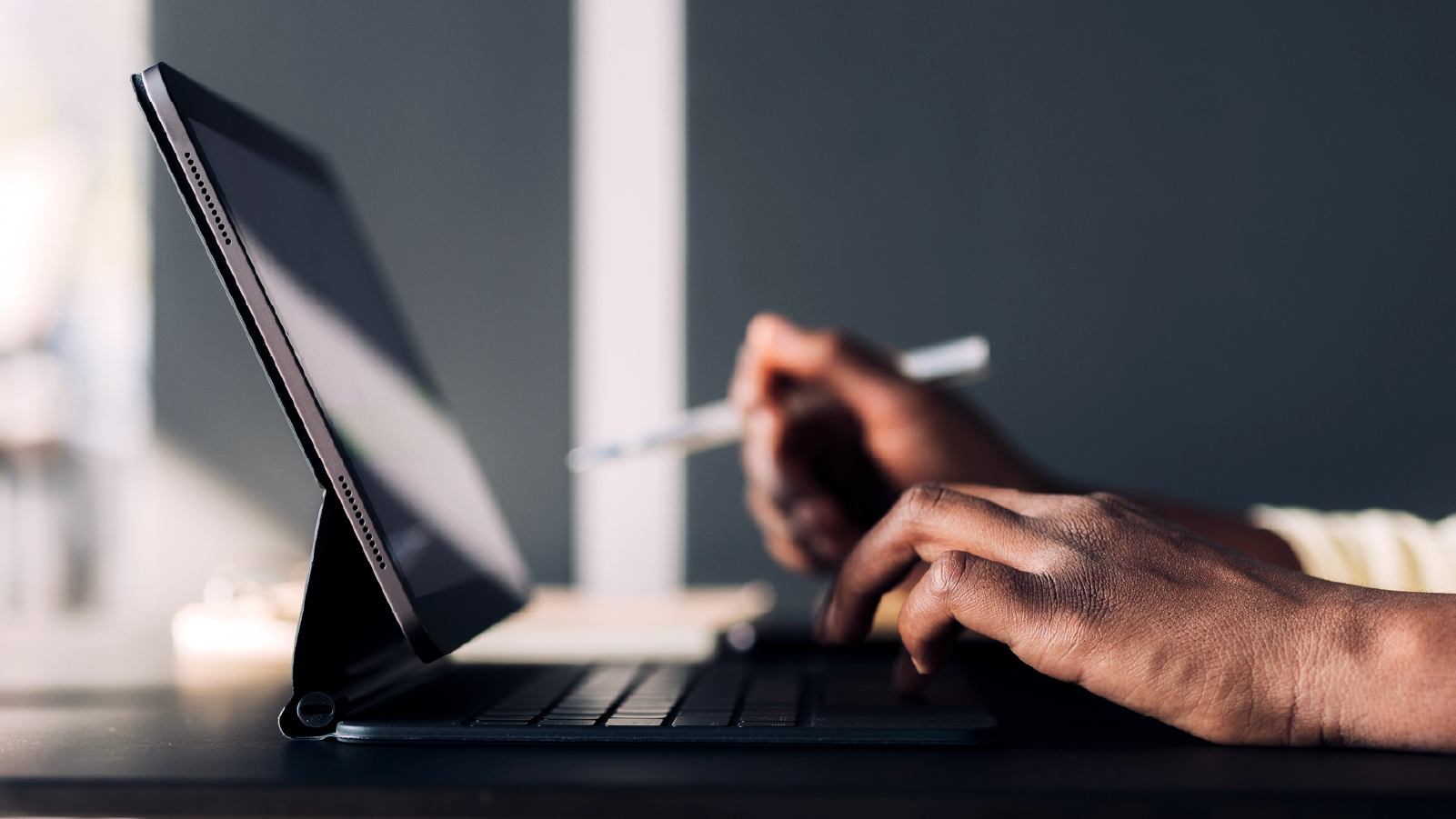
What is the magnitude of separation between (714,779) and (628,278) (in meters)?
1.62

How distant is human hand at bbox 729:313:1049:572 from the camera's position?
1.17m

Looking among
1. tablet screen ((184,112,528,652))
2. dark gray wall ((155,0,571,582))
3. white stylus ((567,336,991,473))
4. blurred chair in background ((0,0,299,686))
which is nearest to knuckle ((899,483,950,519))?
tablet screen ((184,112,528,652))

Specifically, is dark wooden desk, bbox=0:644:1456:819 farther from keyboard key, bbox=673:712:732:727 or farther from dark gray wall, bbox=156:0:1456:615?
dark gray wall, bbox=156:0:1456:615

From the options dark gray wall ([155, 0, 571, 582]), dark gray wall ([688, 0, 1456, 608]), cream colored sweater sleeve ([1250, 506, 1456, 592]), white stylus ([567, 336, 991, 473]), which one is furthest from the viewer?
dark gray wall ([155, 0, 571, 582])

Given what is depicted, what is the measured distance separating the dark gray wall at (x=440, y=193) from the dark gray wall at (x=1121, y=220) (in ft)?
0.93

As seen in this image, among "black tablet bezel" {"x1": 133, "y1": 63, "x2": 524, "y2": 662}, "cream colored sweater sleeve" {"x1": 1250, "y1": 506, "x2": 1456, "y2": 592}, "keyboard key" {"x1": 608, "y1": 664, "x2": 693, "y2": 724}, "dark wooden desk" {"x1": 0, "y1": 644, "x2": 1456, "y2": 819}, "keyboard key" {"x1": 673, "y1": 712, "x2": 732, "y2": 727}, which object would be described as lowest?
"cream colored sweater sleeve" {"x1": 1250, "y1": 506, "x2": 1456, "y2": 592}

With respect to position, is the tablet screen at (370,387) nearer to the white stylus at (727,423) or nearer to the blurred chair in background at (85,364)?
Answer: the white stylus at (727,423)

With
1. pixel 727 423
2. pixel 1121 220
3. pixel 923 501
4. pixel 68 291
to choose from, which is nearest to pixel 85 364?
pixel 68 291

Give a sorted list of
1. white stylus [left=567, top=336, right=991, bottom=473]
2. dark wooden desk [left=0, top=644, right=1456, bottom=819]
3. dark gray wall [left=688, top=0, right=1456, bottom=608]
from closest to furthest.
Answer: dark wooden desk [left=0, top=644, right=1456, bottom=819] < white stylus [left=567, top=336, right=991, bottom=473] < dark gray wall [left=688, top=0, right=1456, bottom=608]

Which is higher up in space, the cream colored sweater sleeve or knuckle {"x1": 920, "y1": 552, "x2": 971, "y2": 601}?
knuckle {"x1": 920, "y1": 552, "x2": 971, "y2": 601}

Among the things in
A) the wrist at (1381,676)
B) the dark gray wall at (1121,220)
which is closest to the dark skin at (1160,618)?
the wrist at (1381,676)

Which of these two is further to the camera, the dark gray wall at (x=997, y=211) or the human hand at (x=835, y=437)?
the dark gray wall at (x=997, y=211)

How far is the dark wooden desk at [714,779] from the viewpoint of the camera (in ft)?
1.07

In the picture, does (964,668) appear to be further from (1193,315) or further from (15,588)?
(15,588)
